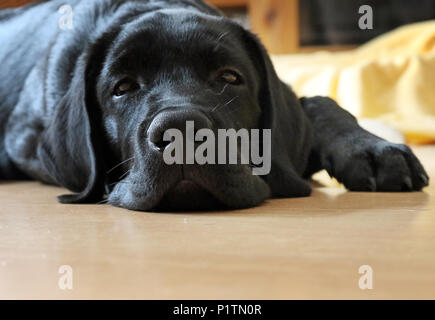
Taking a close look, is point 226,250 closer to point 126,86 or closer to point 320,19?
point 126,86

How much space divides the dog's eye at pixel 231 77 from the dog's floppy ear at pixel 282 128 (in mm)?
114

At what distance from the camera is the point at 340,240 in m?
1.25

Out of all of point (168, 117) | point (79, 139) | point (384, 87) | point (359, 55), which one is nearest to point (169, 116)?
point (168, 117)

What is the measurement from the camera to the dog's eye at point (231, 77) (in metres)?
1.82

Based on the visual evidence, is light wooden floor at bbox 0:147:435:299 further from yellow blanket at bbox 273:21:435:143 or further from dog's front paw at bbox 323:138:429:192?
yellow blanket at bbox 273:21:435:143

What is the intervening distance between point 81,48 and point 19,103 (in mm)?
351

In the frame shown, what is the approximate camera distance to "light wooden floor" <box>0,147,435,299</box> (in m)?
0.96

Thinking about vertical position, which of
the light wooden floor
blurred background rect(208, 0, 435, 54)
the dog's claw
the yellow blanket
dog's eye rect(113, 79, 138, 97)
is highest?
blurred background rect(208, 0, 435, 54)

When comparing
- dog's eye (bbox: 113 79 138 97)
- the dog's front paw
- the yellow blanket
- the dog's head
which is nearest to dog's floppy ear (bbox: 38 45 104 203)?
the dog's head

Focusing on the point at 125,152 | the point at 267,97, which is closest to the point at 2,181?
the point at 125,152

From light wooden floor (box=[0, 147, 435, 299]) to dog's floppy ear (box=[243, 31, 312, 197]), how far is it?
0.11 metres

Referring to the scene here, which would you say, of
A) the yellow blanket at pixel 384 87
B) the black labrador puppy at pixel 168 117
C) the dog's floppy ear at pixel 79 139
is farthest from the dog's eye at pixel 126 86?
the yellow blanket at pixel 384 87
